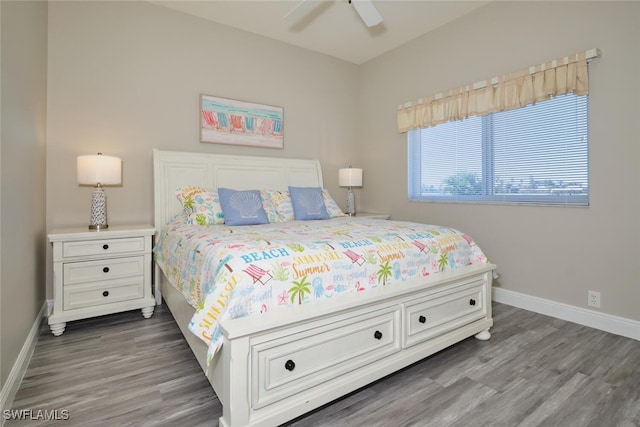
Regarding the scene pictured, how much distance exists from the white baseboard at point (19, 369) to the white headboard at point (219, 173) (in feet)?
3.76

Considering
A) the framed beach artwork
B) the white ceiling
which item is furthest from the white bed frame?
the white ceiling

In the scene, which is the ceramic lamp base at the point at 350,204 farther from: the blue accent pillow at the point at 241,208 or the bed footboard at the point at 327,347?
the bed footboard at the point at 327,347

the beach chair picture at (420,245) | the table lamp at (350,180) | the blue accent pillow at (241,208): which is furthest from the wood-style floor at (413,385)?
the table lamp at (350,180)

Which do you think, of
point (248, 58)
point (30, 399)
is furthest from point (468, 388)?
point (248, 58)

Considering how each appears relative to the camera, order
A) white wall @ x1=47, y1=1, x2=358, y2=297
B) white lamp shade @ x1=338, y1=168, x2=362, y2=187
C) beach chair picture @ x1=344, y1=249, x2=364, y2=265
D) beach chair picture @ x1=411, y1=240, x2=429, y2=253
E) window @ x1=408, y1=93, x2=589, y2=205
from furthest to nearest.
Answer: white lamp shade @ x1=338, y1=168, x2=362, y2=187, white wall @ x1=47, y1=1, x2=358, y2=297, window @ x1=408, y1=93, x2=589, y2=205, beach chair picture @ x1=411, y1=240, x2=429, y2=253, beach chair picture @ x1=344, y1=249, x2=364, y2=265

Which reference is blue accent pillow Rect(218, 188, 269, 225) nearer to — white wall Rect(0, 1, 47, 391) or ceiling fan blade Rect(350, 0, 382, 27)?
white wall Rect(0, 1, 47, 391)

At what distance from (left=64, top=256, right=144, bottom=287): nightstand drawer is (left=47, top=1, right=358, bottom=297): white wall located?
0.61 meters

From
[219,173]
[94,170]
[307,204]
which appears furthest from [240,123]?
[94,170]

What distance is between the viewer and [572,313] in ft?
8.59

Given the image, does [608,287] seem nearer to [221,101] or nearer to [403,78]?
[403,78]

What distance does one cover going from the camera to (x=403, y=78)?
4.00 metres

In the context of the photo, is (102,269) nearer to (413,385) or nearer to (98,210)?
(98,210)

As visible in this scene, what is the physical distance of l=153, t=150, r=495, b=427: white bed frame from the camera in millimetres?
1310

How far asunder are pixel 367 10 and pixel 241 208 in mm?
1875
